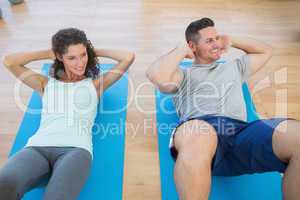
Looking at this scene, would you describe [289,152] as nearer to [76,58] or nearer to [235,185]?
[235,185]

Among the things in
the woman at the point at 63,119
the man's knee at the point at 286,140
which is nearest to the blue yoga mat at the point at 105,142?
the woman at the point at 63,119

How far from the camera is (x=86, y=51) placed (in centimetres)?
173

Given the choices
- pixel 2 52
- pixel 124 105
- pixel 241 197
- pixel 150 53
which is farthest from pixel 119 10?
pixel 241 197

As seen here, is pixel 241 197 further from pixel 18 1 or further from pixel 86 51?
pixel 18 1

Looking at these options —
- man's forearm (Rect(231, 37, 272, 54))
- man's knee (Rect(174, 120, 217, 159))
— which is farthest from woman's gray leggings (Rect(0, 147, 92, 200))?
man's forearm (Rect(231, 37, 272, 54))

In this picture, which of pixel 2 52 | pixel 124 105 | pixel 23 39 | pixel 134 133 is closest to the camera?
pixel 134 133

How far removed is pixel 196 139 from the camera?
1413mm

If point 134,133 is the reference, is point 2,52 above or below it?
above

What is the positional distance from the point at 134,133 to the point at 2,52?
4.81 feet

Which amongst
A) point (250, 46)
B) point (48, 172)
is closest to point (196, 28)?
point (250, 46)

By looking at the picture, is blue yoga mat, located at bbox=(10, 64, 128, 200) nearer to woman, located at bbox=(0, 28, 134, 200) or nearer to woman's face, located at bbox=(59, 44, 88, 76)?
woman, located at bbox=(0, 28, 134, 200)

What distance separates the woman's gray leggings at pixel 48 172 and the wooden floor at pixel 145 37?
1.08 ft

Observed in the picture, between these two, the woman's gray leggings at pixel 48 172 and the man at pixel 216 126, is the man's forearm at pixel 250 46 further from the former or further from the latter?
the woman's gray leggings at pixel 48 172

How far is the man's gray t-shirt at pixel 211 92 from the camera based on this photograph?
65.1 inches
